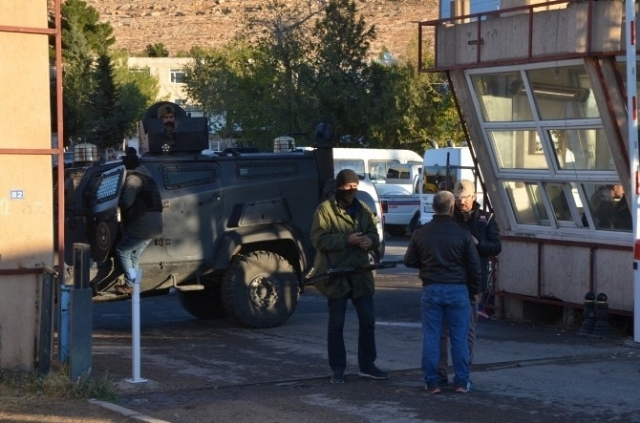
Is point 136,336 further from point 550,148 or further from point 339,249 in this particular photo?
point 550,148

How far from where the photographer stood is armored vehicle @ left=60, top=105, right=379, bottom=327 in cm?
1213

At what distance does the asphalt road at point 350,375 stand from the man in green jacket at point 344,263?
0.26 meters

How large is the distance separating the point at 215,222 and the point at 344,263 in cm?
361

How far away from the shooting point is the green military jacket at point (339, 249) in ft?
30.5

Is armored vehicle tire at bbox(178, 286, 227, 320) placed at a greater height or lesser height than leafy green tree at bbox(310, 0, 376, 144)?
lesser

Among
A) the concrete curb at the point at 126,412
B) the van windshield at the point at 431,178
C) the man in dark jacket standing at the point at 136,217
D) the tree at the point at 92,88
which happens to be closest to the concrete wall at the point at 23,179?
the concrete curb at the point at 126,412

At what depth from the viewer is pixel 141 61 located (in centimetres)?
8025

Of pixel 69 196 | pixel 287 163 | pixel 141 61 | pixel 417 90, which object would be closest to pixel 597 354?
pixel 287 163

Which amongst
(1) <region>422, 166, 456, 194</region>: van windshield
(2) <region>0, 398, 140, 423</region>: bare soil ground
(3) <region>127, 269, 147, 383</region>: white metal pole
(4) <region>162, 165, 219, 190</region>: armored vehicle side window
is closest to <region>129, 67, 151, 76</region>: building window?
(1) <region>422, 166, 456, 194</region>: van windshield

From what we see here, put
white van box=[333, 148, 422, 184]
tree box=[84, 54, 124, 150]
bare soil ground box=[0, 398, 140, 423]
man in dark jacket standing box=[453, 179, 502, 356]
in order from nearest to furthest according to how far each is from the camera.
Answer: bare soil ground box=[0, 398, 140, 423]
man in dark jacket standing box=[453, 179, 502, 356]
white van box=[333, 148, 422, 184]
tree box=[84, 54, 124, 150]

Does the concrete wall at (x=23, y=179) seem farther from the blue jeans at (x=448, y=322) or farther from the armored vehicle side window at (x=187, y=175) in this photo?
the blue jeans at (x=448, y=322)

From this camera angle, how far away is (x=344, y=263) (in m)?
9.33

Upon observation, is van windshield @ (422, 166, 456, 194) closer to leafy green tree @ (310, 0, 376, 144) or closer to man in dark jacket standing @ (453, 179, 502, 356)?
leafy green tree @ (310, 0, 376, 144)

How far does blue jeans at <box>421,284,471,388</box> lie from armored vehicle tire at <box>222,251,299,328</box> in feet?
13.2
